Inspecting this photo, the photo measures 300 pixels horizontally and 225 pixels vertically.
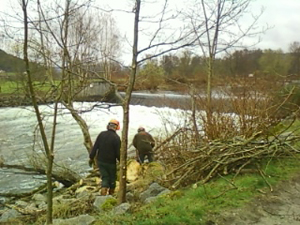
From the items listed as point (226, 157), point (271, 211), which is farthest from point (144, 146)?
point (271, 211)

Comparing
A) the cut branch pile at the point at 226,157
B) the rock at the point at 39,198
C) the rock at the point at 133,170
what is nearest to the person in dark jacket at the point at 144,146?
the rock at the point at 133,170

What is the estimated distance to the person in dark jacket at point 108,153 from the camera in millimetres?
7500

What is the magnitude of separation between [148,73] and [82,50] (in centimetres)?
435

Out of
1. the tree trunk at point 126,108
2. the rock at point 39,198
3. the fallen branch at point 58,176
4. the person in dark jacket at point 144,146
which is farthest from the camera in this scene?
the person in dark jacket at point 144,146

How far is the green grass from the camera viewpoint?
13.3 feet

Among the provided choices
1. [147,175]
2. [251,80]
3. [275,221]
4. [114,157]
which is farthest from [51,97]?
[251,80]

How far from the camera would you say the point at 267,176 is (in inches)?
229

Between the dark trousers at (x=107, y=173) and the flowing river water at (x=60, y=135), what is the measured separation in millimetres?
1308

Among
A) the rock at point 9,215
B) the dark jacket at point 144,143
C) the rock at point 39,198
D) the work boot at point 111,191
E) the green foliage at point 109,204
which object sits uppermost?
the dark jacket at point 144,143

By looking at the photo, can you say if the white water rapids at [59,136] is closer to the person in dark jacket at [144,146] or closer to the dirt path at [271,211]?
the person in dark jacket at [144,146]

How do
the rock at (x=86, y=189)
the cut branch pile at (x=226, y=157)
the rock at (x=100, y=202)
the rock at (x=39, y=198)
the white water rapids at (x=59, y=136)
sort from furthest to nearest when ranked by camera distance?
the white water rapids at (x=59, y=136) < the rock at (x=39, y=198) < the rock at (x=86, y=189) < the cut branch pile at (x=226, y=157) < the rock at (x=100, y=202)

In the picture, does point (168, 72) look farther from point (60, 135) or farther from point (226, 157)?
point (60, 135)

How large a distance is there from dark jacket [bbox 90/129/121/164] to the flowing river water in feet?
2.04

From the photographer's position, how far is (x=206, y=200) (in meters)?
4.80
